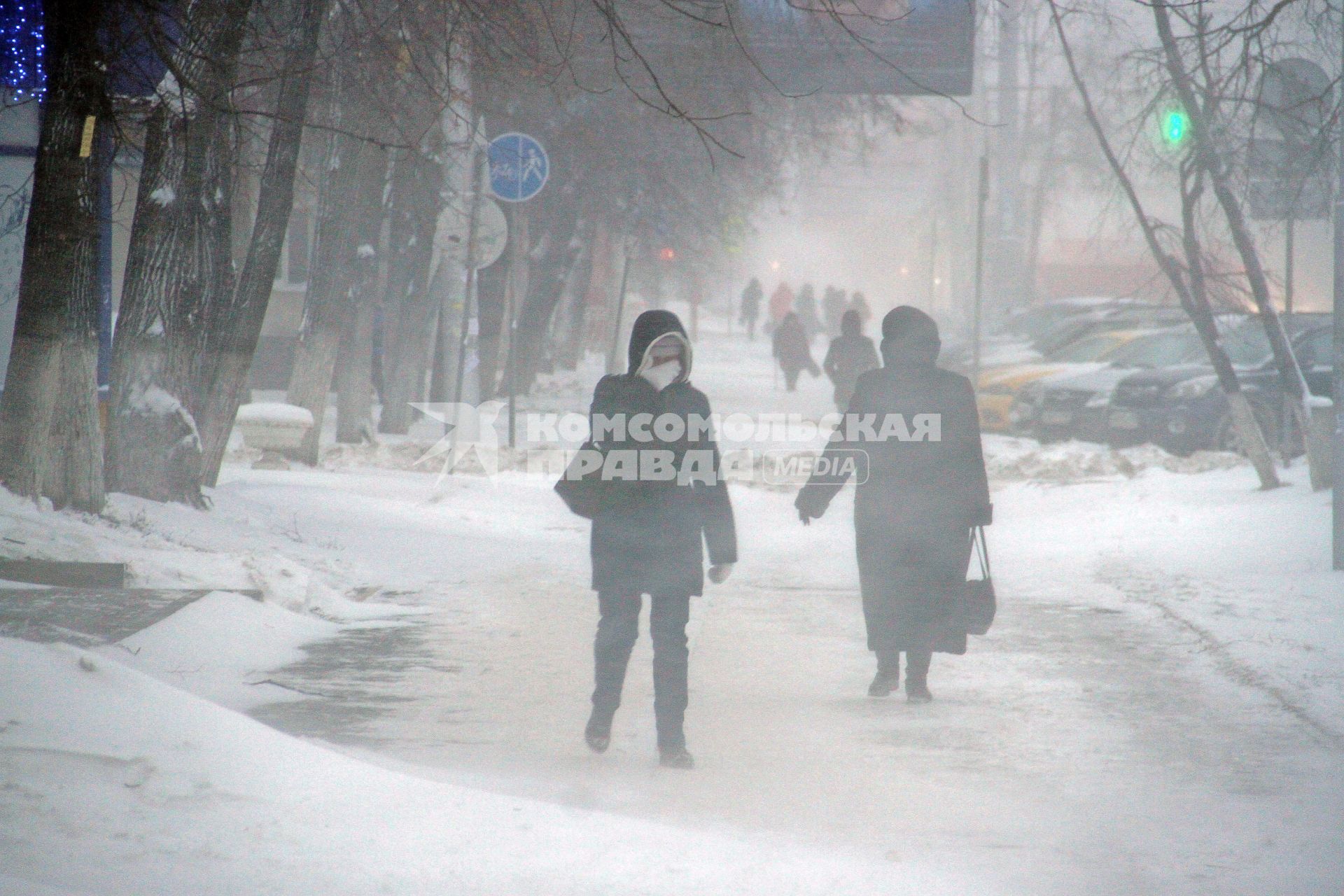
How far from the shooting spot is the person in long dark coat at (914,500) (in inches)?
276

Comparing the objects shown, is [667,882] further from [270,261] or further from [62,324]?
[270,261]

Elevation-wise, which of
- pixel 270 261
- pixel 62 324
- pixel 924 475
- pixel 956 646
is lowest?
pixel 956 646

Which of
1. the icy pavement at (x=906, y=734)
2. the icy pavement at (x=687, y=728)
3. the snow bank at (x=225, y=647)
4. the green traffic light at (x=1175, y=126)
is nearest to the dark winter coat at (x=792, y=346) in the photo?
the green traffic light at (x=1175, y=126)

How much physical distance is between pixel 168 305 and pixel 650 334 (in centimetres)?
588

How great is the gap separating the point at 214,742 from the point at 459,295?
12.3m

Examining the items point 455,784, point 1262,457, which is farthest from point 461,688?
point 1262,457

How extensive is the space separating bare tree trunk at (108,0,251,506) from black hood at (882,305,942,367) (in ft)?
16.5

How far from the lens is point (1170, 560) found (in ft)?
36.1

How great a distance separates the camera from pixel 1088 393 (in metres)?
20.9

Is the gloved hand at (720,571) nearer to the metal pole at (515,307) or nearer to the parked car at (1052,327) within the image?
the metal pole at (515,307)

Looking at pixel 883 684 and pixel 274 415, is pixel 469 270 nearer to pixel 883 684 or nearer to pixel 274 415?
pixel 274 415

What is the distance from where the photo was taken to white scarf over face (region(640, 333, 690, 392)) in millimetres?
5598

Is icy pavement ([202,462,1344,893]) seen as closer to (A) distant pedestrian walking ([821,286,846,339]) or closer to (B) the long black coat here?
(B) the long black coat

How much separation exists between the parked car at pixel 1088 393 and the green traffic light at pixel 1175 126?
7.10 m
